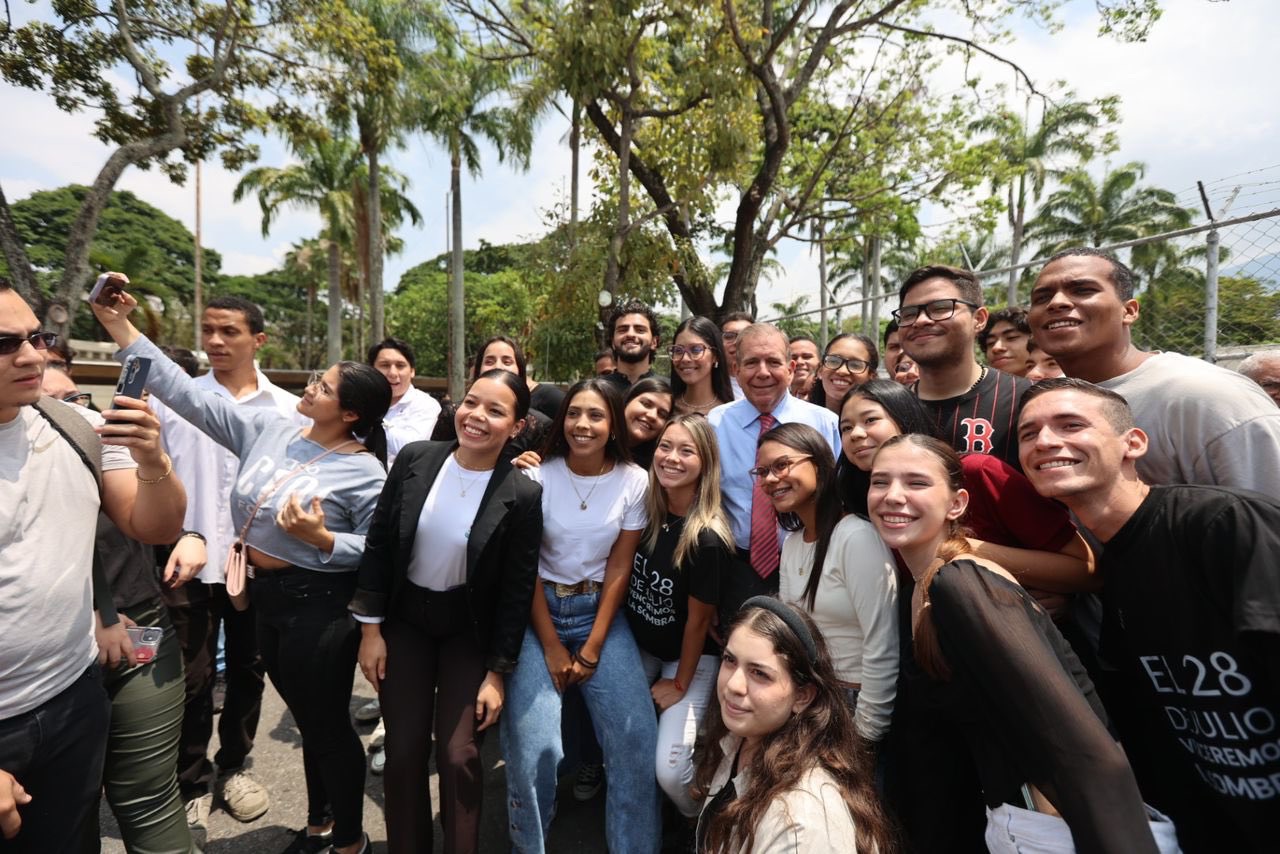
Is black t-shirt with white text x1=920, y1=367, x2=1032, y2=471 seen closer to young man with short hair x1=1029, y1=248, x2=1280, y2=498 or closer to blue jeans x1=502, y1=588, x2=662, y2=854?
young man with short hair x1=1029, y1=248, x2=1280, y2=498

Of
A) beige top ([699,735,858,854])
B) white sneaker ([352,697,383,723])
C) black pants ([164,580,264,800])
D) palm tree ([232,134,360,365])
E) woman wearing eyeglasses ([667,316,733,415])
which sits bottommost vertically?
white sneaker ([352,697,383,723])

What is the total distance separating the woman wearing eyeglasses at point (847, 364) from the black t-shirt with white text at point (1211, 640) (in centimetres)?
250

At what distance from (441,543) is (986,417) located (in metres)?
2.39

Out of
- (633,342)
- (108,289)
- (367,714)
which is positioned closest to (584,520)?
(633,342)

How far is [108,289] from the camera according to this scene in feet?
8.16

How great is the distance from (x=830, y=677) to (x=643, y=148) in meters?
10.00

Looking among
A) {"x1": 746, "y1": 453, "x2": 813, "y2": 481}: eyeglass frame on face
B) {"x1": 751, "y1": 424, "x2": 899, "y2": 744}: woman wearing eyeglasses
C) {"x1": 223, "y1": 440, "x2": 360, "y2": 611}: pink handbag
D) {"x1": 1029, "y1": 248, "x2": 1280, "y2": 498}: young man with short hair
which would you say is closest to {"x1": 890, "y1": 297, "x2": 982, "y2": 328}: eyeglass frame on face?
{"x1": 1029, "y1": 248, "x2": 1280, "y2": 498}: young man with short hair

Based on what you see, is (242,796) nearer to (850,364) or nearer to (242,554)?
(242,554)

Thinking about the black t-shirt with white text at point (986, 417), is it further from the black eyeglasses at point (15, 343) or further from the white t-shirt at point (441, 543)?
the black eyeglasses at point (15, 343)

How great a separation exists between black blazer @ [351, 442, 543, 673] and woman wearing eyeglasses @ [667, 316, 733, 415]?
1329 millimetres

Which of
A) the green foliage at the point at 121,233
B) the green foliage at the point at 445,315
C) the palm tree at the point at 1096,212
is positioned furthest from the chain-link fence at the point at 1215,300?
the green foliage at the point at 121,233

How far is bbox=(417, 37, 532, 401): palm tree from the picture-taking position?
16266mm

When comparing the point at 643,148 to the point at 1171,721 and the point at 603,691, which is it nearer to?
the point at 603,691

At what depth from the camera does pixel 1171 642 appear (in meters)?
1.62
